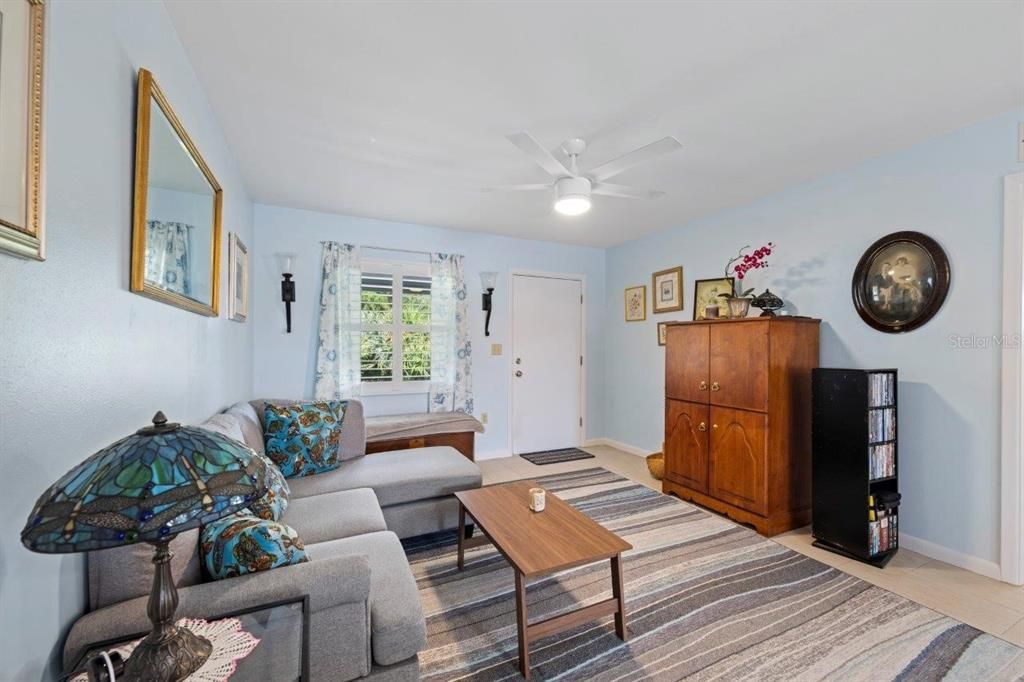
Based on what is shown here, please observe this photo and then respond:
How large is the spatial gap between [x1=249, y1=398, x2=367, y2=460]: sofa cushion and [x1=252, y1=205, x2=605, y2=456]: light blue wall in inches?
34.6

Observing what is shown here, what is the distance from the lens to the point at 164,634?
2.50 ft

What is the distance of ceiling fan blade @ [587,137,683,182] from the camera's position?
190cm

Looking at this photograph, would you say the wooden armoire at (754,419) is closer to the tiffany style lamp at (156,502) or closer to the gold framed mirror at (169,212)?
the tiffany style lamp at (156,502)

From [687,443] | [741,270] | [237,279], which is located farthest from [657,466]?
[237,279]

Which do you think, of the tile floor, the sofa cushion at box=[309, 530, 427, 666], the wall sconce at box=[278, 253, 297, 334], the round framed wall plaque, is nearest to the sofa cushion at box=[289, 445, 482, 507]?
the sofa cushion at box=[309, 530, 427, 666]

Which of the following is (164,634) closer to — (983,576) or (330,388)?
(330,388)

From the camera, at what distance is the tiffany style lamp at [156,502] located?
0.61 m

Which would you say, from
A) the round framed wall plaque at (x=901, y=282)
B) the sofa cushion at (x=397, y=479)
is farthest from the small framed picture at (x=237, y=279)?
the round framed wall plaque at (x=901, y=282)

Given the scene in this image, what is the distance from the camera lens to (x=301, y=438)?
2635 mm

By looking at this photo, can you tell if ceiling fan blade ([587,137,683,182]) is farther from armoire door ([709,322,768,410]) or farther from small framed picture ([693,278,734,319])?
small framed picture ([693,278,734,319])

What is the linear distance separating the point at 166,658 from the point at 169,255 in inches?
49.9

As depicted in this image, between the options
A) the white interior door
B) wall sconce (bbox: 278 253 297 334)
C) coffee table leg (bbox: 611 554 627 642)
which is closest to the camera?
coffee table leg (bbox: 611 554 627 642)

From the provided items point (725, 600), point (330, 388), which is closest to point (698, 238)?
point (725, 600)

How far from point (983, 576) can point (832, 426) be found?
99cm
